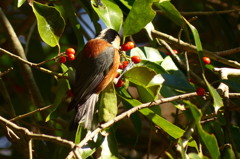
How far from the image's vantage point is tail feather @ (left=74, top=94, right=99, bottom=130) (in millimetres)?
2293

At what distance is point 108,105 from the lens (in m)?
2.21

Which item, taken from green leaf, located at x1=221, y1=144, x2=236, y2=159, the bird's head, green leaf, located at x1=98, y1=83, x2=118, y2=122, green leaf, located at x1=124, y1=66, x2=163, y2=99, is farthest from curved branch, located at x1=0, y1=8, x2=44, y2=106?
Result: green leaf, located at x1=221, y1=144, x2=236, y2=159

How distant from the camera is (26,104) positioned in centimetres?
349

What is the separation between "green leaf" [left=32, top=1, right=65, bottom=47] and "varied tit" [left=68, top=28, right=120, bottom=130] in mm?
228

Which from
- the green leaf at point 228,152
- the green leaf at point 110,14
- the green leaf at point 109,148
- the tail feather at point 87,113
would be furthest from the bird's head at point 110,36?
the green leaf at point 228,152

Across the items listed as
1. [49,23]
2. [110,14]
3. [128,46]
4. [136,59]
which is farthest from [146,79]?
[49,23]

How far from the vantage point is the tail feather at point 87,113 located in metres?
2.29

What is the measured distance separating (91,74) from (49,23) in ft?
1.20

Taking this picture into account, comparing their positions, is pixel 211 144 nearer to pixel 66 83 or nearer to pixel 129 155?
pixel 66 83

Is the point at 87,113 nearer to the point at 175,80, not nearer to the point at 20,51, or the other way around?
the point at 175,80

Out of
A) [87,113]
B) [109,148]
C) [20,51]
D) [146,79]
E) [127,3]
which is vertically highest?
[127,3]

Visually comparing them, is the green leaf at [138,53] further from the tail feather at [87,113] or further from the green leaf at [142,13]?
the tail feather at [87,113]

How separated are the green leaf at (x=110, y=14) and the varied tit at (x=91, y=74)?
0.77ft

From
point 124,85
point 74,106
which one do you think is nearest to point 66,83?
point 74,106
